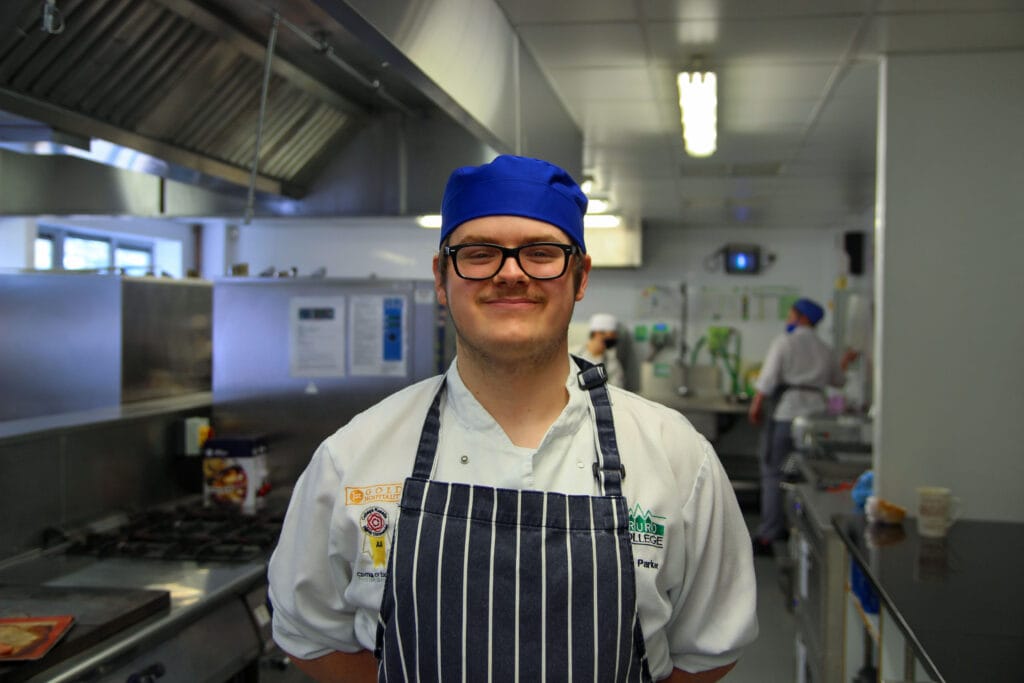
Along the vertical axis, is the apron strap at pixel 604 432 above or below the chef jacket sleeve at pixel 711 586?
above

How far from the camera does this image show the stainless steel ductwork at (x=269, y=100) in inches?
80.4

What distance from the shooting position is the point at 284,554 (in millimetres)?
1396

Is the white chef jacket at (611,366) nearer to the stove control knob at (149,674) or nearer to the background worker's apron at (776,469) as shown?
the background worker's apron at (776,469)

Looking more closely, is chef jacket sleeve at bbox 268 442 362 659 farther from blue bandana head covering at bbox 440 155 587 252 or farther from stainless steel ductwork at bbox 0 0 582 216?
stainless steel ductwork at bbox 0 0 582 216

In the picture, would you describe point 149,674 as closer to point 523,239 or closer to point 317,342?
point 523,239

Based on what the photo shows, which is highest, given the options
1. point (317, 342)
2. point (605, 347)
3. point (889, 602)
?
point (317, 342)

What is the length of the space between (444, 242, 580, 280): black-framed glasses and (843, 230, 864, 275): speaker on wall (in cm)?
648

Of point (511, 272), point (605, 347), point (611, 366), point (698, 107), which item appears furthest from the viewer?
point (605, 347)

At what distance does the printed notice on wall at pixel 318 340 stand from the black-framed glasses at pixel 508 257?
217 centimetres

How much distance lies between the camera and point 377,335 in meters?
3.43

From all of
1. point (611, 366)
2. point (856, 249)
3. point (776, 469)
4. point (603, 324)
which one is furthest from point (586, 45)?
point (856, 249)

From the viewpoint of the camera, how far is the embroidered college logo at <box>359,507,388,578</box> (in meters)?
1.33

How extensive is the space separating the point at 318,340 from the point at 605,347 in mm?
4008

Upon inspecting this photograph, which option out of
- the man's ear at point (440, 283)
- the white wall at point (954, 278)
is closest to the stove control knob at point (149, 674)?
the man's ear at point (440, 283)
